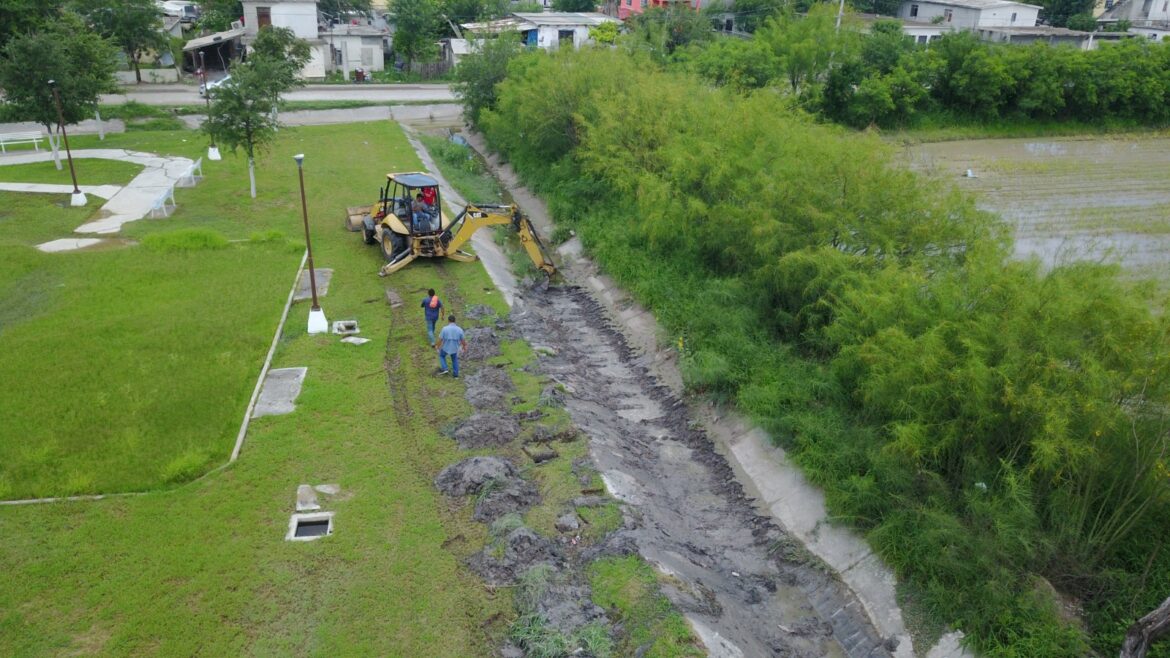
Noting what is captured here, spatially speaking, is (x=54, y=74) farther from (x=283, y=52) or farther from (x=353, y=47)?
(x=353, y=47)

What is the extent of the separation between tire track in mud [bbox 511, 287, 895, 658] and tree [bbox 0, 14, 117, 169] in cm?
2037

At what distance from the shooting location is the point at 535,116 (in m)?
27.4

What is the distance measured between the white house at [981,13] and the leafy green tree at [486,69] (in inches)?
1355

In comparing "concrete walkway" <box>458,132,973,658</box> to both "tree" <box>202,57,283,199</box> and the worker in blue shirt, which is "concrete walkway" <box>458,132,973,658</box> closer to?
the worker in blue shirt

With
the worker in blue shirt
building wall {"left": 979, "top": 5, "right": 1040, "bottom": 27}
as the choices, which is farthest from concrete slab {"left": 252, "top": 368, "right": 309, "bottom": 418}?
building wall {"left": 979, "top": 5, "right": 1040, "bottom": 27}

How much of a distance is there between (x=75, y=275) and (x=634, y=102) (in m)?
14.9

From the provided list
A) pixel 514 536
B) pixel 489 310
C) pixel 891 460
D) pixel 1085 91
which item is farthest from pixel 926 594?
pixel 1085 91

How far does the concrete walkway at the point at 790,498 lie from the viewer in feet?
34.6

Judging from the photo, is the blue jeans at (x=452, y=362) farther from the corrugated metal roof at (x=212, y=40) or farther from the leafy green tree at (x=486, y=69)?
the corrugated metal roof at (x=212, y=40)

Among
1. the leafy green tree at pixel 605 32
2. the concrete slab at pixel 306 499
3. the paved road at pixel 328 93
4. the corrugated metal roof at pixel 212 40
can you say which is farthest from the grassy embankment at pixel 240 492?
the corrugated metal roof at pixel 212 40

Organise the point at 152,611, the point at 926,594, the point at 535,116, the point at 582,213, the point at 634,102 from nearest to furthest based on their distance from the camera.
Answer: the point at 152,611, the point at 926,594, the point at 634,102, the point at 582,213, the point at 535,116

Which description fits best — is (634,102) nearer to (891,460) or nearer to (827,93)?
(891,460)

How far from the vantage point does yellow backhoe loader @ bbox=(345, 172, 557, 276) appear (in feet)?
67.5

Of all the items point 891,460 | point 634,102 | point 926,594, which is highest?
point 634,102
